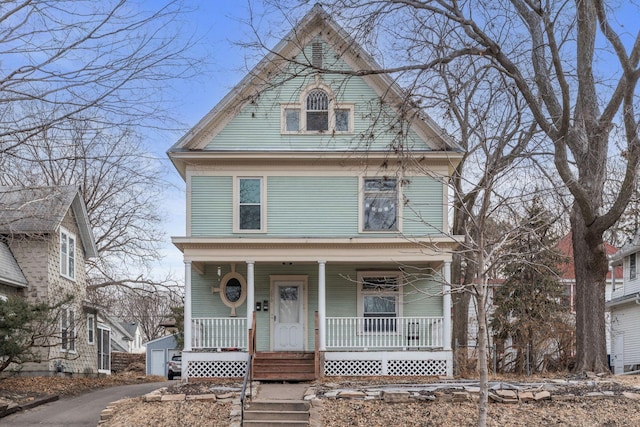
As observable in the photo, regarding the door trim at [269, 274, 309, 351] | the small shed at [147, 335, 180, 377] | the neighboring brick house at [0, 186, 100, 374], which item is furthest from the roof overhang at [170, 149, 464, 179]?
the small shed at [147, 335, 180, 377]

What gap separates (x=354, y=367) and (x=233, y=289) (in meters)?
3.86

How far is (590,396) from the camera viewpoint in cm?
1231

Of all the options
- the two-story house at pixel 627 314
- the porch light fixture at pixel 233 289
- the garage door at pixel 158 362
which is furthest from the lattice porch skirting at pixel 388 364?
the garage door at pixel 158 362

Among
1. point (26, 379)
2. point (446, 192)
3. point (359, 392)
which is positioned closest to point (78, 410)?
point (26, 379)

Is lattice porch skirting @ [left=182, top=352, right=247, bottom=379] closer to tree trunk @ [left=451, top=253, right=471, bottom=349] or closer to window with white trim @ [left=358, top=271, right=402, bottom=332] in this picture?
window with white trim @ [left=358, top=271, right=402, bottom=332]

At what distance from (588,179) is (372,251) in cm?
527

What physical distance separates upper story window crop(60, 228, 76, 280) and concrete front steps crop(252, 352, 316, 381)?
8.83 metres

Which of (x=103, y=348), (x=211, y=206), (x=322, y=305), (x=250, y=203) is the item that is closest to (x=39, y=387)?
(x=211, y=206)

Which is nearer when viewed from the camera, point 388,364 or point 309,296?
point 388,364

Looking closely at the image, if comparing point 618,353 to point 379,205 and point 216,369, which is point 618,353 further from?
point 216,369

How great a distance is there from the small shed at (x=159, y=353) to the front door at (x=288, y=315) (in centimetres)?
2436

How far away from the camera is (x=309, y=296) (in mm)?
18500

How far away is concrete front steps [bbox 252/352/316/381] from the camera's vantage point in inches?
647

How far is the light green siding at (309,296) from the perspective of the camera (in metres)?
18.3
